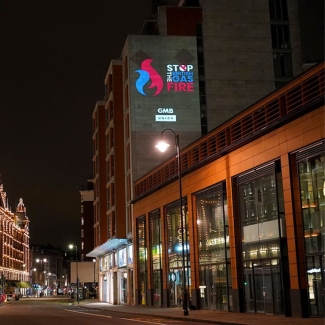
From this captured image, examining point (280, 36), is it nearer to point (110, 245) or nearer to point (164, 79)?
point (164, 79)

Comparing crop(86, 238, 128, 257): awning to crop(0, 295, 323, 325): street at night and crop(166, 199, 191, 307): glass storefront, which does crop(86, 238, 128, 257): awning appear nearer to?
crop(166, 199, 191, 307): glass storefront

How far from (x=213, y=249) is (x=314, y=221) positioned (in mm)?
11864

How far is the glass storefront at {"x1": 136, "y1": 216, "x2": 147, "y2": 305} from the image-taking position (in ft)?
177

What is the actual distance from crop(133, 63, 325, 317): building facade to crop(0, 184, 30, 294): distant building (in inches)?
3734

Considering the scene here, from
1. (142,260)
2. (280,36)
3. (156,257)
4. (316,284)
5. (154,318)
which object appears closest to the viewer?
(316,284)

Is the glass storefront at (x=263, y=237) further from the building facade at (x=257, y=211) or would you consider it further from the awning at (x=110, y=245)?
the awning at (x=110, y=245)

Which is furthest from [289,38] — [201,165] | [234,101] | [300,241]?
[300,241]

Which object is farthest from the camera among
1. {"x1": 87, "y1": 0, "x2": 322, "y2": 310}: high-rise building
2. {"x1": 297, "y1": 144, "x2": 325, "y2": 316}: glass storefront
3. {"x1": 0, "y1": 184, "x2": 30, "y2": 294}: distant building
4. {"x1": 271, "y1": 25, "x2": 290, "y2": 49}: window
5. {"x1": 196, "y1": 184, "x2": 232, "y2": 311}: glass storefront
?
{"x1": 0, "y1": 184, "x2": 30, "y2": 294}: distant building

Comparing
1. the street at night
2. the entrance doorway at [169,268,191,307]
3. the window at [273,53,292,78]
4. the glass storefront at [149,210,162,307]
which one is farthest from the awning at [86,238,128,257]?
the window at [273,53,292,78]

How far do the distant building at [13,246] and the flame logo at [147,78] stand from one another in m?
81.6

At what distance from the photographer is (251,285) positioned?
109 feet

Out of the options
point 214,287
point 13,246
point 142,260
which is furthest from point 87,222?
point 214,287

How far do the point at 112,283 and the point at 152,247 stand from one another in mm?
20959

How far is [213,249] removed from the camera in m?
38.3
